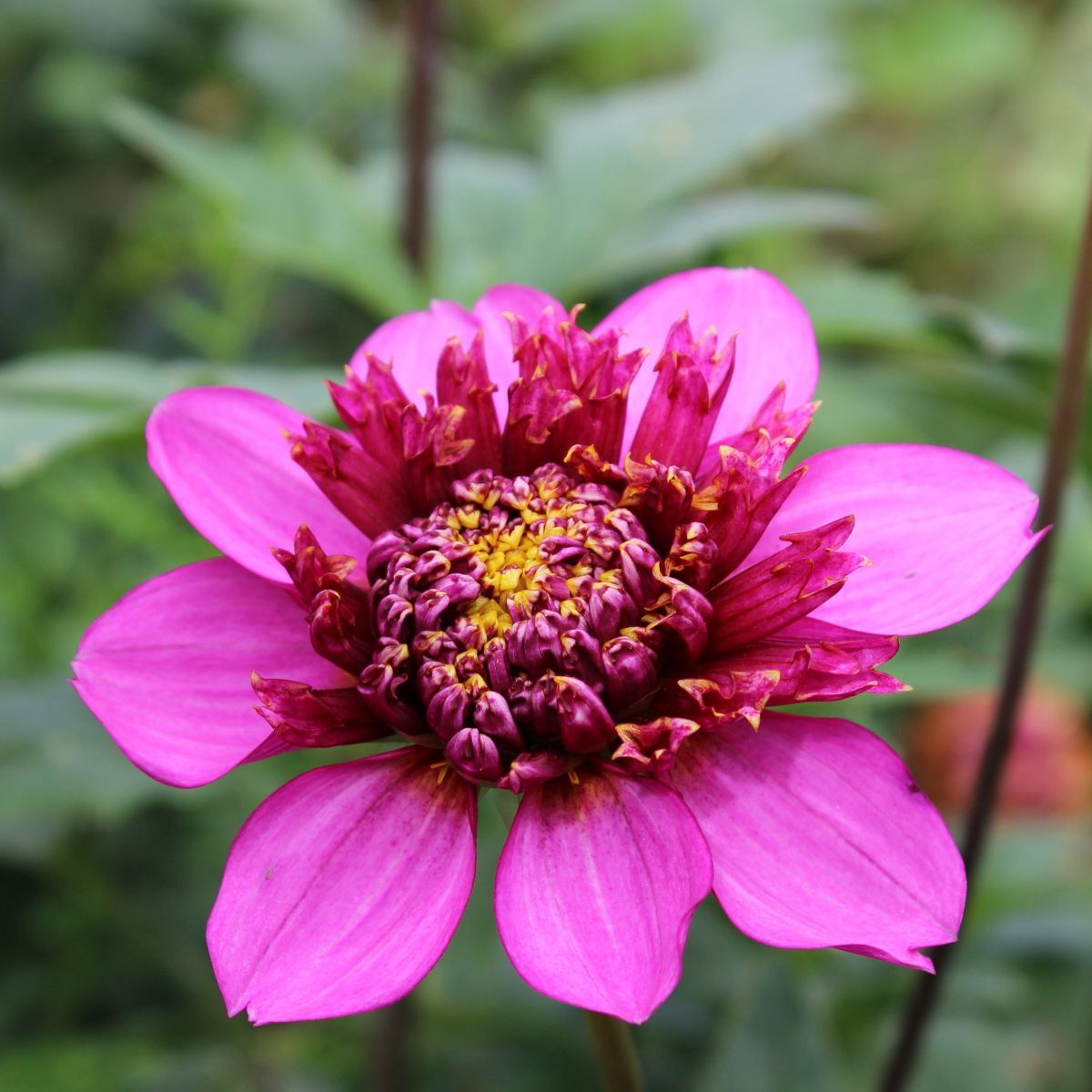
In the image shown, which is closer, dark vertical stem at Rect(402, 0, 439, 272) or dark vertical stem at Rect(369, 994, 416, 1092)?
dark vertical stem at Rect(369, 994, 416, 1092)

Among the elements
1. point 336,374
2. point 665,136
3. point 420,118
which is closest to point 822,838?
point 336,374

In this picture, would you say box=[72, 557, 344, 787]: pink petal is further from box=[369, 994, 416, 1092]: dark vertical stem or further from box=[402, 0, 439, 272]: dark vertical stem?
box=[402, 0, 439, 272]: dark vertical stem

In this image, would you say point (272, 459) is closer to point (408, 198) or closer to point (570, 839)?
point (570, 839)

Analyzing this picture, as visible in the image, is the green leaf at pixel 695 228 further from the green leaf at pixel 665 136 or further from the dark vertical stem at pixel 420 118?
Result: the dark vertical stem at pixel 420 118

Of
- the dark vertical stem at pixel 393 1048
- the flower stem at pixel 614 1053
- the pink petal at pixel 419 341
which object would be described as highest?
the pink petal at pixel 419 341

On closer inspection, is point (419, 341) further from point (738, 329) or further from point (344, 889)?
point (344, 889)

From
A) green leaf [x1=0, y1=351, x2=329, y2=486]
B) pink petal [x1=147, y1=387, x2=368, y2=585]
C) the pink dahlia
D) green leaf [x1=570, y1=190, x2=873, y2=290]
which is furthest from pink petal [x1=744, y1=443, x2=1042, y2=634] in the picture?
green leaf [x1=570, y1=190, x2=873, y2=290]

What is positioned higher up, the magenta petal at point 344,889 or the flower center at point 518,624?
the flower center at point 518,624

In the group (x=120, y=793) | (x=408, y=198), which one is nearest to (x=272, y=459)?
(x=120, y=793)

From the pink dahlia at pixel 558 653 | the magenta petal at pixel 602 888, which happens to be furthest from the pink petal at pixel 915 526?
the magenta petal at pixel 602 888
